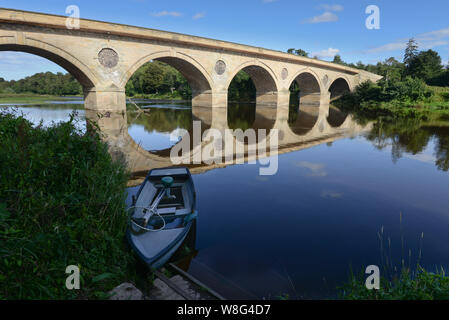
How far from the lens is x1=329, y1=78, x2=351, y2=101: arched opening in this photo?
53.4 m

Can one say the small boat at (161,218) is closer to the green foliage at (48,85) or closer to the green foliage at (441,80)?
the green foliage at (441,80)

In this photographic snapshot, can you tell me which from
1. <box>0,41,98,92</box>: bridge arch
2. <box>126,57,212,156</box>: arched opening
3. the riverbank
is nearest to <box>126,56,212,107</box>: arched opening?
<box>126,57,212,156</box>: arched opening

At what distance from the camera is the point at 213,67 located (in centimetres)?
2964

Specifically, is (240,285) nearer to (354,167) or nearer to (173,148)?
(354,167)

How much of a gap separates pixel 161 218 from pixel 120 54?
2185 cm

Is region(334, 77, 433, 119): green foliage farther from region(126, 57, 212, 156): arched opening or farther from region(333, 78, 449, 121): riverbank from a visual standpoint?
region(126, 57, 212, 156): arched opening

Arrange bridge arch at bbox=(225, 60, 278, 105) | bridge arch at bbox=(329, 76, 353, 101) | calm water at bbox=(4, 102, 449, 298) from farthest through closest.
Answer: bridge arch at bbox=(329, 76, 353, 101)
bridge arch at bbox=(225, 60, 278, 105)
calm water at bbox=(4, 102, 449, 298)

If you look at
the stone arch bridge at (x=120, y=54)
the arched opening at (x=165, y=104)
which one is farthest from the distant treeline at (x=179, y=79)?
the stone arch bridge at (x=120, y=54)

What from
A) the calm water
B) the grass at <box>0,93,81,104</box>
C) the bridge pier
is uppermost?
the grass at <box>0,93,81,104</box>

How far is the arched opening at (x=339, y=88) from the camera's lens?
53.4 m

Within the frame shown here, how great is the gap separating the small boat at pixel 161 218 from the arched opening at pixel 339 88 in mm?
55684

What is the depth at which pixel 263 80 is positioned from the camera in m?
40.2
